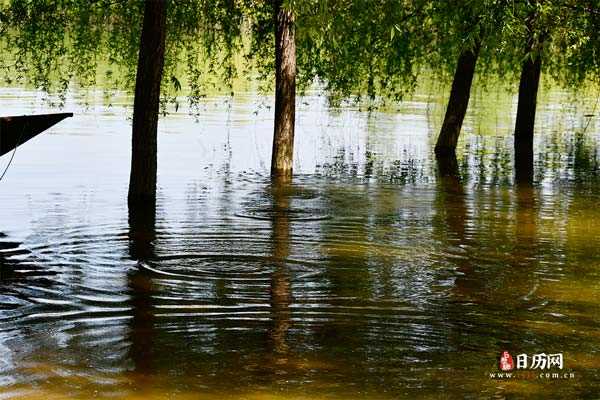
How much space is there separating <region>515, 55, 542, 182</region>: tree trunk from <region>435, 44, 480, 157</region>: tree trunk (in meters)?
1.02

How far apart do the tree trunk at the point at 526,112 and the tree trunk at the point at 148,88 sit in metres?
8.07

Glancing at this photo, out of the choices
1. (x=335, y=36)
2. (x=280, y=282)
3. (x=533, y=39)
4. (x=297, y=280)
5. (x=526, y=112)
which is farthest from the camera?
(x=526, y=112)

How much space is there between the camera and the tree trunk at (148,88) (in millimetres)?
13320

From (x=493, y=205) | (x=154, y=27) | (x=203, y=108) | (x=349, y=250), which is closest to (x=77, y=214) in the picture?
(x=154, y=27)

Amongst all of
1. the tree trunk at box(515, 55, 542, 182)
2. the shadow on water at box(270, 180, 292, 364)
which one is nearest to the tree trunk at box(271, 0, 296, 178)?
the shadow on water at box(270, 180, 292, 364)

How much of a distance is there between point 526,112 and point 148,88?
10.1 metres

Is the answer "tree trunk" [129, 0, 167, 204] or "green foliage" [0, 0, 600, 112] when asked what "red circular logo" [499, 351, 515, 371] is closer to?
"green foliage" [0, 0, 600, 112]

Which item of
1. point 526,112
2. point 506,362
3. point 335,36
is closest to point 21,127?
point 335,36

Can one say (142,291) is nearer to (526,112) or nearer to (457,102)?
(457,102)

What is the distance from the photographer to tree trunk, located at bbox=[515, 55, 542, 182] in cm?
2061

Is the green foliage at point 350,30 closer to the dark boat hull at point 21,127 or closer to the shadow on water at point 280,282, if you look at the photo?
the shadow on water at point 280,282

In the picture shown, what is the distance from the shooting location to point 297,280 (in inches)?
402

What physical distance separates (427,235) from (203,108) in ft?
61.1

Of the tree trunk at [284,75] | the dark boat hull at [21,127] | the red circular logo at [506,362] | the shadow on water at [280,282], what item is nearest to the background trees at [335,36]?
the tree trunk at [284,75]
